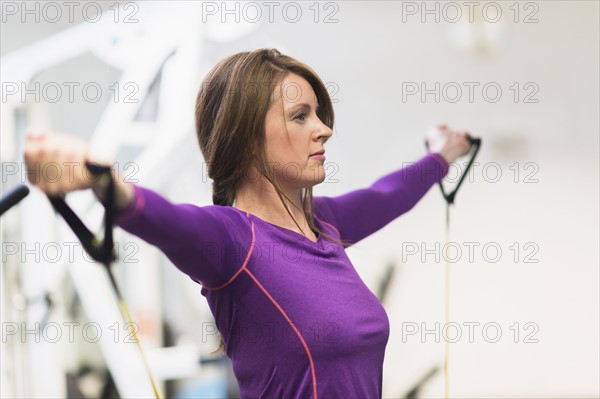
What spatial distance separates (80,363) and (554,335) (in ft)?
4.72

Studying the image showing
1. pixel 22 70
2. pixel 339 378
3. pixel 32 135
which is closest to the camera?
pixel 32 135

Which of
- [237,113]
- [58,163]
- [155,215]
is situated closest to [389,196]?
[237,113]

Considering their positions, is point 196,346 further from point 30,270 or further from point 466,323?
point 466,323

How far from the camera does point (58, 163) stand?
74 cm

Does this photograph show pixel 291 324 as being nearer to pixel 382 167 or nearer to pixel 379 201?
pixel 379 201

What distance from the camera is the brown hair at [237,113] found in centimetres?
105

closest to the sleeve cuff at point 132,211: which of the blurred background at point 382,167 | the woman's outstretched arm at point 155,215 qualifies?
the woman's outstretched arm at point 155,215

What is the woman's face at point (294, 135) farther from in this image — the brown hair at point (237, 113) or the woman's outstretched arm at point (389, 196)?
the woman's outstretched arm at point (389, 196)

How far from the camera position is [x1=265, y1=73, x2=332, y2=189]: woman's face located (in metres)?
1.07

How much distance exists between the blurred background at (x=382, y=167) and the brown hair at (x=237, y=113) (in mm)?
1112

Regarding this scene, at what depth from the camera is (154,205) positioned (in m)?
0.82

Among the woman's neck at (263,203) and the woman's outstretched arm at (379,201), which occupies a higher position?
the woman's neck at (263,203)

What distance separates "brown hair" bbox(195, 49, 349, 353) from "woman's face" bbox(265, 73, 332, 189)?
0.5 inches

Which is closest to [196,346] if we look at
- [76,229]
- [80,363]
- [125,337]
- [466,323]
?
[125,337]
